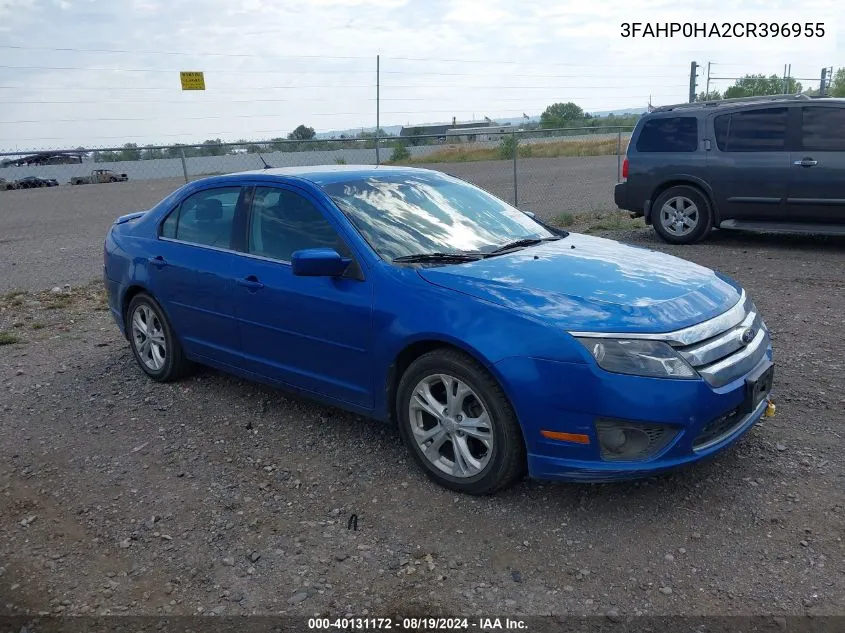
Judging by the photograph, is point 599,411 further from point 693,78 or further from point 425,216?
point 693,78

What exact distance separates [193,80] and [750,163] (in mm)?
12267

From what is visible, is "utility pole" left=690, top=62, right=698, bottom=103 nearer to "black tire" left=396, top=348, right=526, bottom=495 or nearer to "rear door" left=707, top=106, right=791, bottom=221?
"rear door" left=707, top=106, right=791, bottom=221

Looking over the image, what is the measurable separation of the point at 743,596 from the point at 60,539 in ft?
9.73

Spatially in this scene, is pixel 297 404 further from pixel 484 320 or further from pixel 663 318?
pixel 663 318

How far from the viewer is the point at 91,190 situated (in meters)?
22.5

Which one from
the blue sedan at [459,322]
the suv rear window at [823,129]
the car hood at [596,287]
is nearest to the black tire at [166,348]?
the blue sedan at [459,322]

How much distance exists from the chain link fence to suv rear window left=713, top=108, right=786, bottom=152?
4350 mm

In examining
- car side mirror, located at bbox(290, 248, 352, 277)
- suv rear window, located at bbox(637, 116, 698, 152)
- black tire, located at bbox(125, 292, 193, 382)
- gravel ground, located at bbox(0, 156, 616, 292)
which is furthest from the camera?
gravel ground, located at bbox(0, 156, 616, 292)

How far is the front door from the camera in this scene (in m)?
3.98

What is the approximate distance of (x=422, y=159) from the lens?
29.8 metres

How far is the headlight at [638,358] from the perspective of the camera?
3.21m

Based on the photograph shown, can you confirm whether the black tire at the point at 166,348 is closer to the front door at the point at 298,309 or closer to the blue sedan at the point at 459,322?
the blue sedan at the point at 459,322

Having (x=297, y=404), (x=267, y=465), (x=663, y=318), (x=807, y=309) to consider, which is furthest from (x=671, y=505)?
(x=807, y=309)

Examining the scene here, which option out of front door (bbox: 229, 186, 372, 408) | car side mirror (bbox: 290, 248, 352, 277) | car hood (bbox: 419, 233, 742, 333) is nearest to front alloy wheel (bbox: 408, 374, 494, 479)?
front door (bbox: 229, 186, 372, 408)
